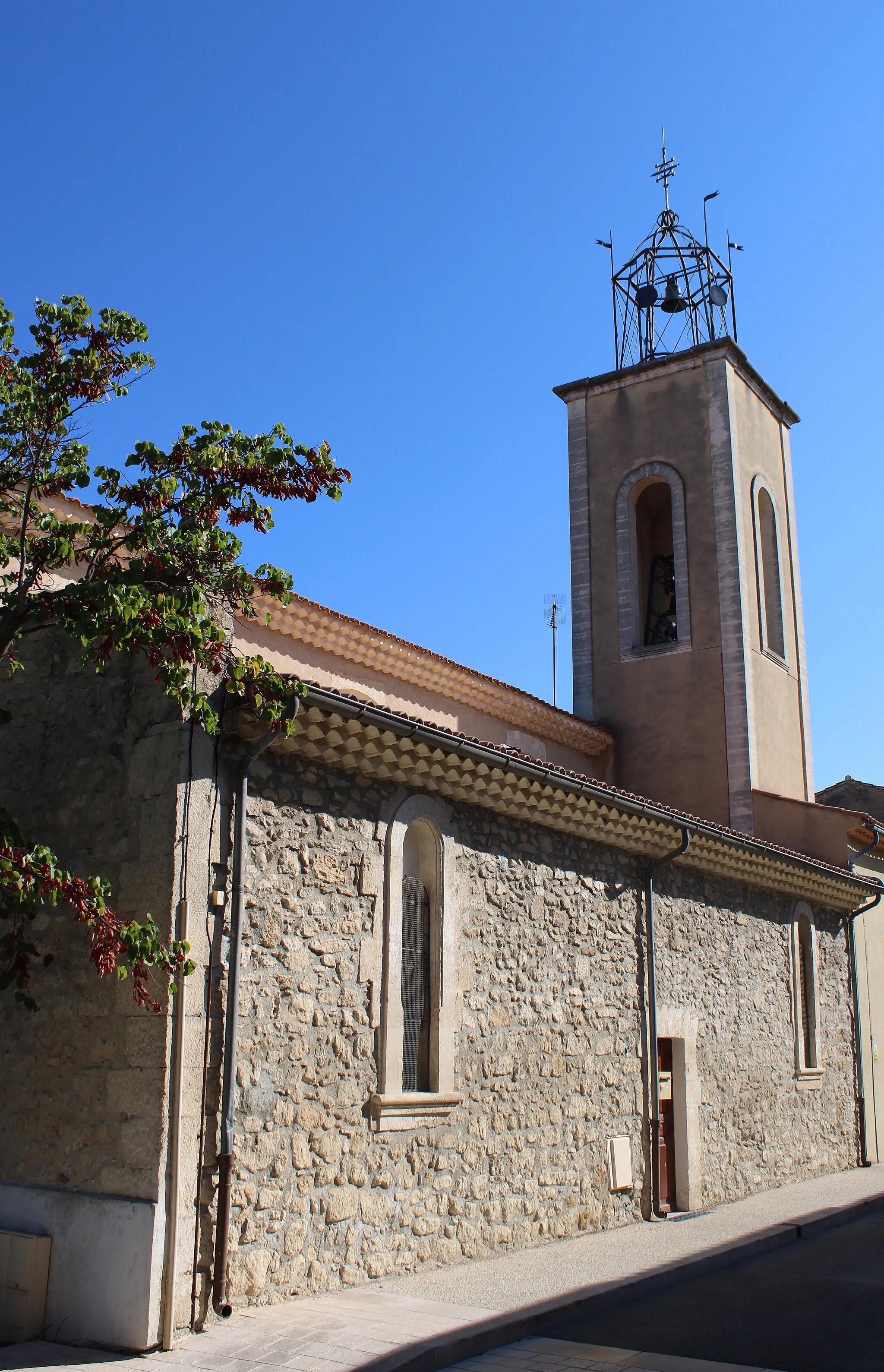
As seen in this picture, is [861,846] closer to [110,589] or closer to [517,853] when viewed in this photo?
[517,853]

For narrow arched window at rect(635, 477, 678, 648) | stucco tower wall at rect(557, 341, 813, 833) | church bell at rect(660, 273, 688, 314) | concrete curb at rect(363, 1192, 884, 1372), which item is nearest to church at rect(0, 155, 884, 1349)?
concrete curb at rect(363, 1192, 884, 1372)

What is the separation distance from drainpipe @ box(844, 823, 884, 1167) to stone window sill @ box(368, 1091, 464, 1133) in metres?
9.29

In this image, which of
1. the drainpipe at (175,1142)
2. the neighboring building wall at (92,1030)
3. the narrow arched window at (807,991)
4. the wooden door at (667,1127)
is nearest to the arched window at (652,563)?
the narrow arched window at (807,991)

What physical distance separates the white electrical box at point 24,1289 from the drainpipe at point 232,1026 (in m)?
0.93

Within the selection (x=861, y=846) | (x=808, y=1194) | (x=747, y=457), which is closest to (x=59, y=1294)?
(x=808, y=1194)

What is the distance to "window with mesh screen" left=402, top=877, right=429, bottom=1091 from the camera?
834cm

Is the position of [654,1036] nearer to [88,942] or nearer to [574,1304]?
[574,1304]

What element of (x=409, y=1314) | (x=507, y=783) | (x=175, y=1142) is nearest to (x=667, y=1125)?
(x=507, y=783)

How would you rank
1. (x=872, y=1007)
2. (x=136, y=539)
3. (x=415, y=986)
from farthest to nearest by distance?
(x=872, y=1007)
(x=415, y=986)
(x=136, y=539)

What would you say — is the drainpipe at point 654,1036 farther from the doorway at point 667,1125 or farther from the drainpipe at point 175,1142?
the drainpipe at point 175,1142

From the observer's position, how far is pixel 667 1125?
38.4 ft

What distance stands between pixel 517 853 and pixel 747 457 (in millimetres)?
11212

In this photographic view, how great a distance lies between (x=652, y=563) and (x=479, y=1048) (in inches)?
464

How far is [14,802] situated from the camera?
7934 millimetres
